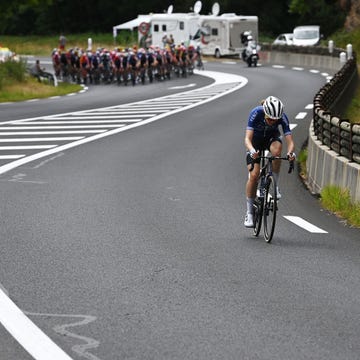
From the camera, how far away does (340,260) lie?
36.1 ft

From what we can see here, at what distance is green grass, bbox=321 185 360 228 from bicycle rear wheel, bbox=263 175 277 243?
6.13ft

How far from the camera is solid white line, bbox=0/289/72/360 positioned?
7.13 meters

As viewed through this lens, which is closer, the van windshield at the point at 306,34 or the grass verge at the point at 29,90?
the grass verge at the point at 29,90

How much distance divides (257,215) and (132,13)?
92015mm

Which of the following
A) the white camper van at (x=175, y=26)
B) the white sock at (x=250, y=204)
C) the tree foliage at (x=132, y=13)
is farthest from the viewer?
the tree foliage at (x=132, y=13)

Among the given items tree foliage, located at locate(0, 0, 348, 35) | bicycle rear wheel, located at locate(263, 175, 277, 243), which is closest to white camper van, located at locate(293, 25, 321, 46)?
tree foliage, located at locate(0, 0, 348, 35)

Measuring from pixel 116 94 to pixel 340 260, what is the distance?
3275 centimetres

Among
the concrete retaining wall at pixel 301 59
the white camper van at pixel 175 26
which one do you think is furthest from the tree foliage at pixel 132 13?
the concrete retaining wall at pixel 301 59

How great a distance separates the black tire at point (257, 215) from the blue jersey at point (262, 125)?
75 centimetres

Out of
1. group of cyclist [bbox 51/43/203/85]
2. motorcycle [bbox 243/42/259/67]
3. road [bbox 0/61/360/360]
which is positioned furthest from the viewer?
motorcycle [bbox 243/42/259/67]

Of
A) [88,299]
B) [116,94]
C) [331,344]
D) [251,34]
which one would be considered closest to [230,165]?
[88,299]

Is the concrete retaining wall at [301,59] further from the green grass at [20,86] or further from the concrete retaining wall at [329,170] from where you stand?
the concrete retaining wall at [329,170]

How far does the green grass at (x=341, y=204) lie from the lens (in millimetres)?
14083

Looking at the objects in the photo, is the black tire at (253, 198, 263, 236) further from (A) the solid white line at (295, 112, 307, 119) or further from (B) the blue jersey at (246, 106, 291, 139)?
(A) the solid white line at (295, 112, 307, 119)
